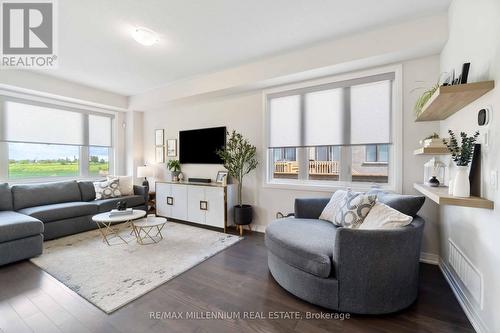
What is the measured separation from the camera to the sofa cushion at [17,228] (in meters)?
2.51

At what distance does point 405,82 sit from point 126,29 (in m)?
3.38

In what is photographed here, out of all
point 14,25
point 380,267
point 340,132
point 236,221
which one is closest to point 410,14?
point 340,132

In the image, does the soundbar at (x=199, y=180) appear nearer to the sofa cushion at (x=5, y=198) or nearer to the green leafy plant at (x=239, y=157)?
the green leafy plant at (x=239, y=157)

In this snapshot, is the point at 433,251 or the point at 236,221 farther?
the point at 236,221

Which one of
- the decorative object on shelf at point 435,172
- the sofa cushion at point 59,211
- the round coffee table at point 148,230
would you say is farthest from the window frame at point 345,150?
the sofa cushion at point 59,211

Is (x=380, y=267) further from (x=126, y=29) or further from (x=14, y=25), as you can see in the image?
(x=14, y=25)

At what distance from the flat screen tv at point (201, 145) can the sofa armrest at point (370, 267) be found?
287cm

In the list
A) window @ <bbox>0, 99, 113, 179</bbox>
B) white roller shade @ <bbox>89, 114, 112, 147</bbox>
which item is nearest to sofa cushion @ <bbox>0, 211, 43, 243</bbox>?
window @ <bbox>0, 99, 113, 179</bbox>

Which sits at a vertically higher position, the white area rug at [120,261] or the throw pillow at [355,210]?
the throw pillow at [355,210]

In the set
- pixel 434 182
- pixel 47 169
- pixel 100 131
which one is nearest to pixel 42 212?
pixel 47 169

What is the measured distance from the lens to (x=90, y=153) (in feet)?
16.2

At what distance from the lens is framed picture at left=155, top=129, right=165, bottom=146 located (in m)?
5.06

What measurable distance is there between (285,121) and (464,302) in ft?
9.31

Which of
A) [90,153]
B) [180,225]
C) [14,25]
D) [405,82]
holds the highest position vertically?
[14,25]
